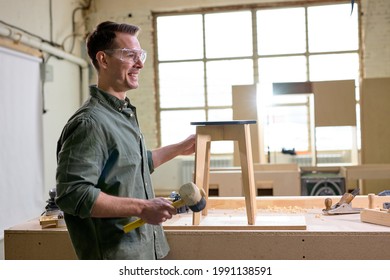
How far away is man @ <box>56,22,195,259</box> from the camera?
1.03 metres

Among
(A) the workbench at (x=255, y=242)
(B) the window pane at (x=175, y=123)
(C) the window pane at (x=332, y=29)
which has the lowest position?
(A) the workbench at (x=255, y=242)

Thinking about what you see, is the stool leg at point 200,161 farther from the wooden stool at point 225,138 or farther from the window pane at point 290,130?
the window pane at point 290,130

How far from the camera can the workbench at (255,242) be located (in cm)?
136

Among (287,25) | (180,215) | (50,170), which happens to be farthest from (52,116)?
(180,215)

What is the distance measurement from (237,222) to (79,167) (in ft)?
2.17

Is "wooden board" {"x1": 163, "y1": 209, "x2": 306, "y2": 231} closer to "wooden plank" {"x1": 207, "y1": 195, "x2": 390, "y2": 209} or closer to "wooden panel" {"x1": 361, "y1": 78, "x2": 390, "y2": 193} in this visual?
"wooden plank" {"x1": 207, "y1": 195, "x2": 390, "y2": 209}

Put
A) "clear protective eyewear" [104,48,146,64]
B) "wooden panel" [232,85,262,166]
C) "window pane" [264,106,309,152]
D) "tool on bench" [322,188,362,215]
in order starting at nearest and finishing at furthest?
"clear protective eyewear" [104,48,146,64] → "tool on bench" [322,188,362,215] → "wooden panel" [232,85,262,166] → "window pane" [264,106,309,152]

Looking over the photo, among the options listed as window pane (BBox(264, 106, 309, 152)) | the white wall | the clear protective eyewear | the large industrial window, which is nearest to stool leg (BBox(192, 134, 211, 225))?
the clear protective eyewear

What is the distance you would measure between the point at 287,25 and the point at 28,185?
3186 millimetres

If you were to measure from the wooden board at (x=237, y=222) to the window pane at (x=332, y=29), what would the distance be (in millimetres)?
3858

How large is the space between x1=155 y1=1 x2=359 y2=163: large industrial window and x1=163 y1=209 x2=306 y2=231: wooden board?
3.58m

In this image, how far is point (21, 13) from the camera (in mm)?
4082

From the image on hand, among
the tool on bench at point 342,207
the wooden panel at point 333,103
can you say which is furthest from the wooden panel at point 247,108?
the tool on bench at point 342,207
